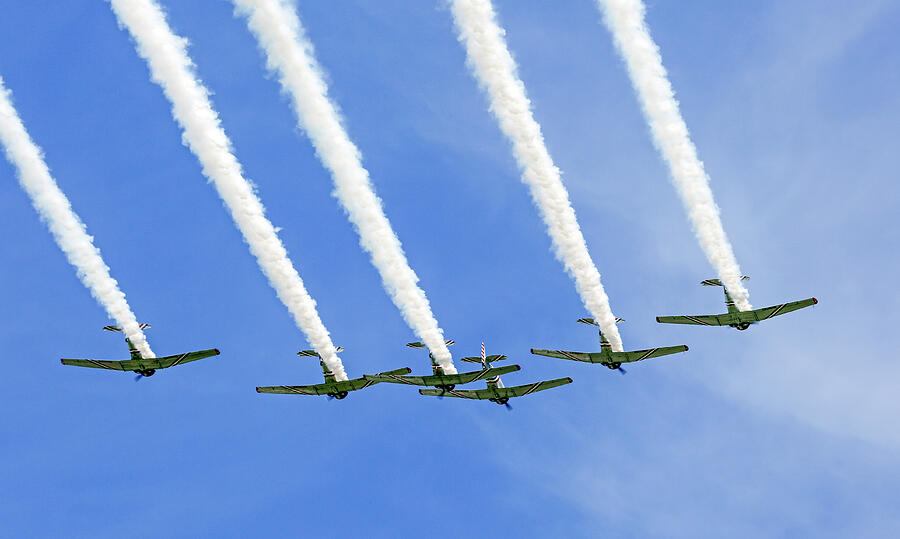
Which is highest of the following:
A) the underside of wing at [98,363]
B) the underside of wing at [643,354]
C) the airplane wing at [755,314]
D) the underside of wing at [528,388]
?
the airplane wing at [755,314]

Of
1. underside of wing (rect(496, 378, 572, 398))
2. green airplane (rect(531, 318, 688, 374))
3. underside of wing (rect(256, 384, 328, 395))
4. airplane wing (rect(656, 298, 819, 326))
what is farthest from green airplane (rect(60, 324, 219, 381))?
airplane wing (rect(656, 298, 819, 326))

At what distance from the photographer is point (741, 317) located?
56656 millimetres

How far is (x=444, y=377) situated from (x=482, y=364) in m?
1.93

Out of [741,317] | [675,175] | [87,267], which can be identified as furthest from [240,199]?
[741,317]

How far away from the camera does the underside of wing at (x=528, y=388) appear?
59.6 meters

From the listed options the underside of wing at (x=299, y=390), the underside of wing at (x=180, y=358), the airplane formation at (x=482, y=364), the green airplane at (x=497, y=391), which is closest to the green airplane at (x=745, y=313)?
the airplane formation at (x=482, y=364)

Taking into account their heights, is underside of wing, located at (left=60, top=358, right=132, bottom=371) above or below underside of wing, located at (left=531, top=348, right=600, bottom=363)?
below

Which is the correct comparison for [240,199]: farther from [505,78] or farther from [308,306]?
[505,78]

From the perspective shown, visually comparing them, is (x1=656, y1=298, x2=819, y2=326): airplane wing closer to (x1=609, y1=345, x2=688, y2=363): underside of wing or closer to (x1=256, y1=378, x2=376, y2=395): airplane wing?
(x1=609, y1=345, x2=688, y2=363): underside of wing

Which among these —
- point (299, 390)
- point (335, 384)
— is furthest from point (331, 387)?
point (299, 390)

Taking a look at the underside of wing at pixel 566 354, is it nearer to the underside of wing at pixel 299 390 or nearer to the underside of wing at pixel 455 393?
the underside of wing at pixel 455 393

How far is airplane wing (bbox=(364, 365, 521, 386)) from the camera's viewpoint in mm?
57812

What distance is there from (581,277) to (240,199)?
15.3 m

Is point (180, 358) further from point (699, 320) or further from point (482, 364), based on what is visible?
point (699, 320)
